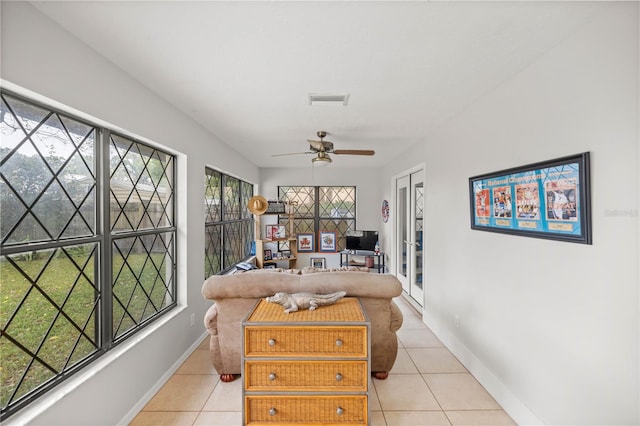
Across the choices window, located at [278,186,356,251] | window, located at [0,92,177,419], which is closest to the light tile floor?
window, located at [0,92,177,419]

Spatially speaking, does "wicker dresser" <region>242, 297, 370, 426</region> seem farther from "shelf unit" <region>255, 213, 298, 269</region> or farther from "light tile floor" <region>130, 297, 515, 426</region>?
"shelf unit" <region>255, 213, 298, 269</region>

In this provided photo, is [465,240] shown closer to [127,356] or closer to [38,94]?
[127,356]

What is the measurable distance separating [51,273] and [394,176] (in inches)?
189

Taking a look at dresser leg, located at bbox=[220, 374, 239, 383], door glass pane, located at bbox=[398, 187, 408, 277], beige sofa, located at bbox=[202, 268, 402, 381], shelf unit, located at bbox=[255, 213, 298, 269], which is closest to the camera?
beige sofa, located at bbox=[202, 268, 402, 381]

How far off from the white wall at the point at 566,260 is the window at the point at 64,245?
2881mm

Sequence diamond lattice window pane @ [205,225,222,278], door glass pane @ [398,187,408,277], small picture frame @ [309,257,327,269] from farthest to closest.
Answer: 1. small picture frame @ [309,257,327,269]
2. door glass pane @ [398,187,408,277]
3. diamond lattice window pane @ [205,225,222,278]

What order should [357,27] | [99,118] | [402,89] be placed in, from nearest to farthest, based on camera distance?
[357,27], [99,118], [402,89]

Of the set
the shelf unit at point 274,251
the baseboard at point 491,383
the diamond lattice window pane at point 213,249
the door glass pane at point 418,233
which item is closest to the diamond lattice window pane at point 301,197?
the shelf unit at point 274,251

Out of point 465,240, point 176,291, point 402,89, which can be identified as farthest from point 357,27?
point 176,291

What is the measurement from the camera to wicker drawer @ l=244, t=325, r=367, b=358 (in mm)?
1809

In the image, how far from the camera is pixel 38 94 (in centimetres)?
137

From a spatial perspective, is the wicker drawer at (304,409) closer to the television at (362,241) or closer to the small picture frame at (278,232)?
the small picture frame at (278,232)

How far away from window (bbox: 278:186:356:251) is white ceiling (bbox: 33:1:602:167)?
3849 mm

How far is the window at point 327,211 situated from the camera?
6559 millimetres
